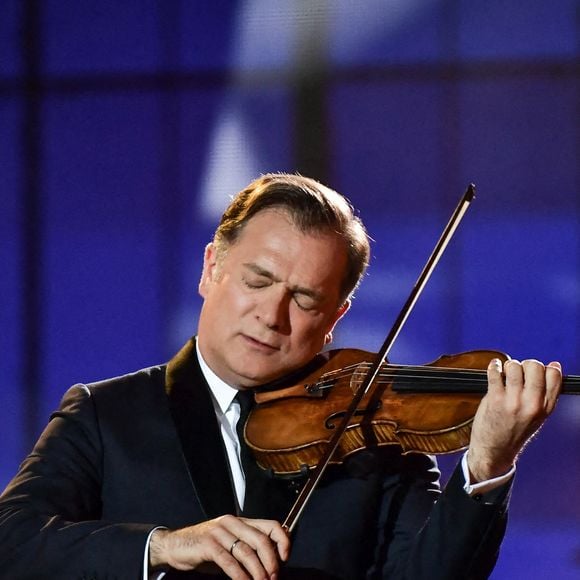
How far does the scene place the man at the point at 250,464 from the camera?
1.46 meters

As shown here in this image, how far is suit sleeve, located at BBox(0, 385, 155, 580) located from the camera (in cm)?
142

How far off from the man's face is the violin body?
60 mm

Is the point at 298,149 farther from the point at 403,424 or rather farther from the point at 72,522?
the point at 72,522

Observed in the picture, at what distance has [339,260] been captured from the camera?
1.78 metres

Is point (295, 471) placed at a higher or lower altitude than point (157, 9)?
lower

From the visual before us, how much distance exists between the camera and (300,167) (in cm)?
269

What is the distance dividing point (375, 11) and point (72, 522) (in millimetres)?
1675

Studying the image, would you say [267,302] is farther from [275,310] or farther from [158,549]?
[158,549]

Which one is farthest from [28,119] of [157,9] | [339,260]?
[339,260]

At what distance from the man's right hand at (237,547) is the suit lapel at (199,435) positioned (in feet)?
0.85

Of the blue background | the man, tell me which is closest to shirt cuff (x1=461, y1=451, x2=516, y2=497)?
the man

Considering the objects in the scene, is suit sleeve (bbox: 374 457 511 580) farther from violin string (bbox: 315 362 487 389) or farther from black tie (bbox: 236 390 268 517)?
black tie (bbox: 236 390 268 517)

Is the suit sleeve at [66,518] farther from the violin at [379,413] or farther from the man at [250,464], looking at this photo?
the violin at [379,413]

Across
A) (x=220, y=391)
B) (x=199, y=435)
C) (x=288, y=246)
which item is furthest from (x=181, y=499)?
(x=288, y=246)
